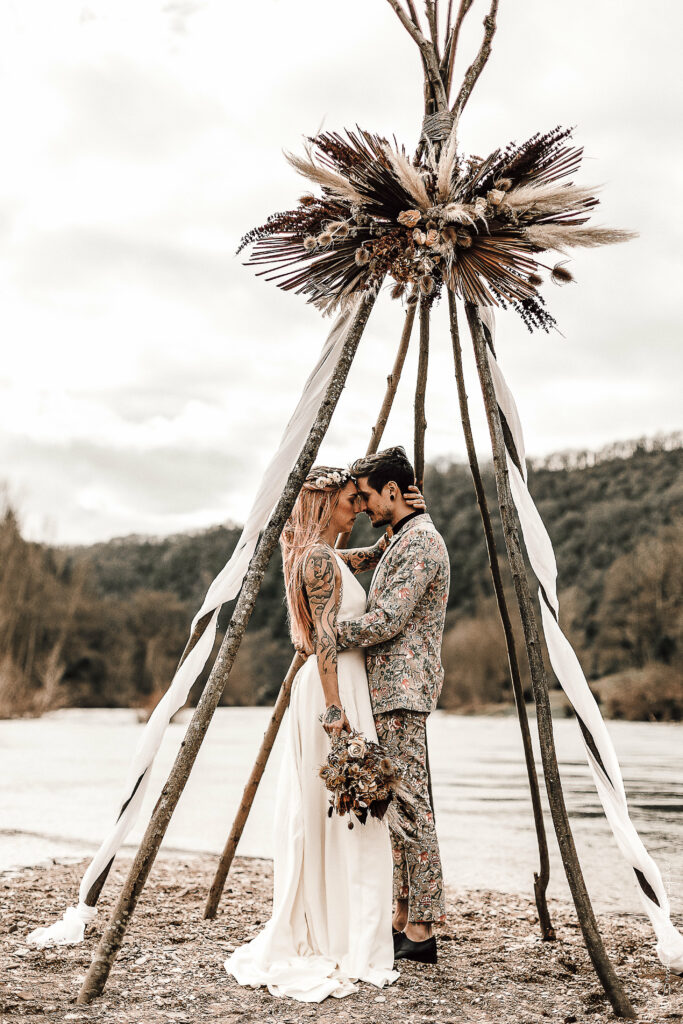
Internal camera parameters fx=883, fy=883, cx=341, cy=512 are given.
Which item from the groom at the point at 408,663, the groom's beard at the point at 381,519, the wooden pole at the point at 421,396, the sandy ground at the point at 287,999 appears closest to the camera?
the sandy ground at the point at 287,999

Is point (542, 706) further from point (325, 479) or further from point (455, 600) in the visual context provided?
point (455, 600)

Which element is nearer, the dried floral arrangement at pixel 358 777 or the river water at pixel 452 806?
the dried floral arrangement at pixel 358 777

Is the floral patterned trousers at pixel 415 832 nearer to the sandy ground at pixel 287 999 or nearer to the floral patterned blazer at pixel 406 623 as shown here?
the floral patterned blazer at pixel 406 623

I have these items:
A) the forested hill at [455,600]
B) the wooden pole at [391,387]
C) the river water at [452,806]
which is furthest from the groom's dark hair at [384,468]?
the forested hill at [455,600]

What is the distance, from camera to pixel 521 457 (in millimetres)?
4121

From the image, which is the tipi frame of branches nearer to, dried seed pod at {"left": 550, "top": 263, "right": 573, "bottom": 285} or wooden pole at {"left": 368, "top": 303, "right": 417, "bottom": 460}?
wooden pole at {"left": 368, "top": 303, "right": 417, "bottom": 460}

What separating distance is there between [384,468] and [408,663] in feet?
2.91

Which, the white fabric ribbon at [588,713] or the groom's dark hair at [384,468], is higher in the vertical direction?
the groom's dark hair at [384,468]

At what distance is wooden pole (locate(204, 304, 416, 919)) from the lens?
457 cm

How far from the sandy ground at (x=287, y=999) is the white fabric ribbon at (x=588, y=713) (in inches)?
11.5

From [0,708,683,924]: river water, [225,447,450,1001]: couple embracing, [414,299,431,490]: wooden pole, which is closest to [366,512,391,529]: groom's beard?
[225,447,450,1001]: couple embracing

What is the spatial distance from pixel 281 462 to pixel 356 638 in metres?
0.95

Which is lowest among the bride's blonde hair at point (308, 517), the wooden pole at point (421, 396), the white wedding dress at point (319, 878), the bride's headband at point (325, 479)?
the white wedding dress at point (319, 878)

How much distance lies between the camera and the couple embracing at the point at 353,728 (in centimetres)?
357
